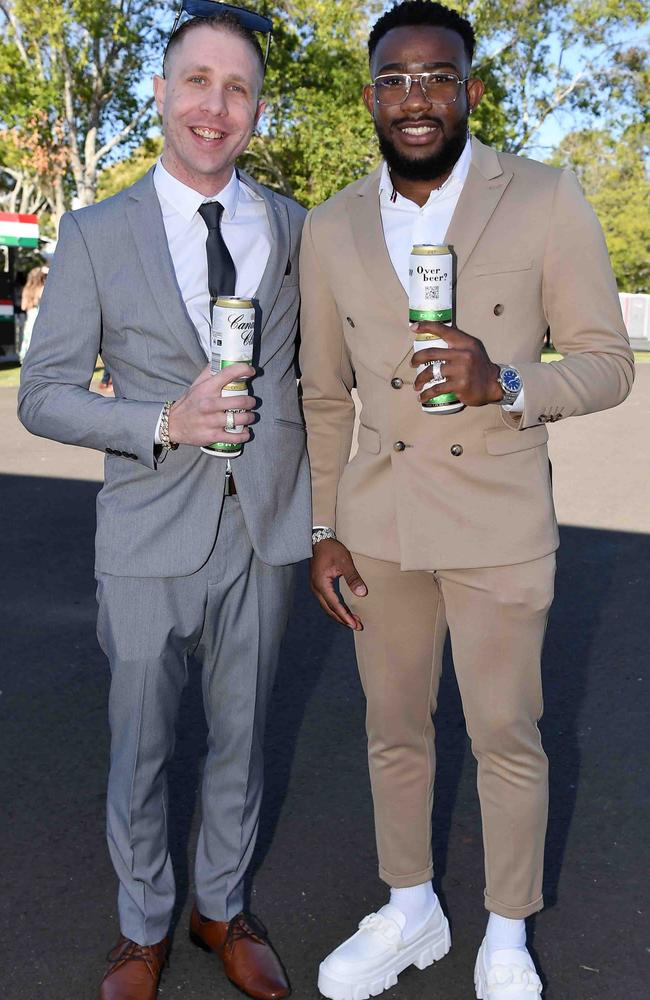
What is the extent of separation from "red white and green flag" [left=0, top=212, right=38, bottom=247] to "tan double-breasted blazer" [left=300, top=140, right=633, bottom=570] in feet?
72.6

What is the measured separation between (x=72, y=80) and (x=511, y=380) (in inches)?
1150

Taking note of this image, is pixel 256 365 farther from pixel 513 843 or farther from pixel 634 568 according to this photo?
pixel 634 568

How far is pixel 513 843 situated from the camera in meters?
3.12

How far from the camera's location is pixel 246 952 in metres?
3.24

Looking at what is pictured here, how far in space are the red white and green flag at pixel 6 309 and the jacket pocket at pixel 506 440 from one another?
20240mm

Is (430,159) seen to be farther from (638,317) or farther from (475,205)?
(638,317)

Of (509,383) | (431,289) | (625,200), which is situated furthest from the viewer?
(625,200)

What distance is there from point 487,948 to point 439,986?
0.64 feet

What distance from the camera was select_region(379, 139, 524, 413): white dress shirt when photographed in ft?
9.81

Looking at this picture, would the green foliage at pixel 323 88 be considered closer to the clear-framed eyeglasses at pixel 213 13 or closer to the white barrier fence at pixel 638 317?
the white barrier fence at pixel 638 317

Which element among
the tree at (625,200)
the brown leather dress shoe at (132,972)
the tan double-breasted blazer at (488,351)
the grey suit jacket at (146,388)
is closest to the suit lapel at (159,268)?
the grey suit jacket at (146,388)

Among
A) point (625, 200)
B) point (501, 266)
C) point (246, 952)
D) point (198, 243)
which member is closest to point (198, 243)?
point (198, 243)

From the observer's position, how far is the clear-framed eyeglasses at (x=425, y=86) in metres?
2.85

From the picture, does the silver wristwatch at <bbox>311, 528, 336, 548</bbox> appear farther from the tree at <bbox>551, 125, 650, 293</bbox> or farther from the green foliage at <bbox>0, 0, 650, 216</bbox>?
the tree at <bbox>551, 125, 650, 293</bbox>
